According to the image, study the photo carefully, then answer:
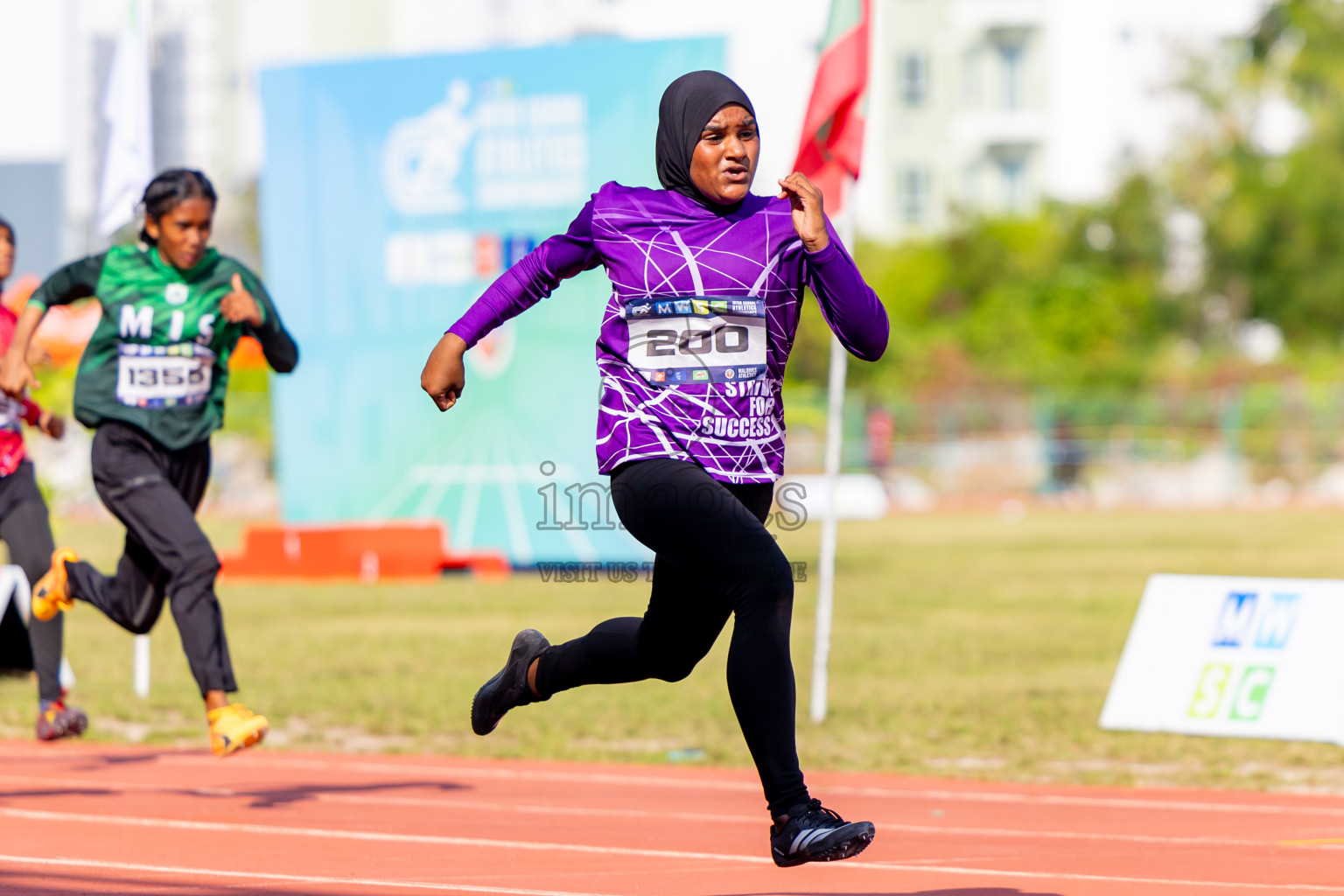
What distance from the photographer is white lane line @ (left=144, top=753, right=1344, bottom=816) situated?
297 inches

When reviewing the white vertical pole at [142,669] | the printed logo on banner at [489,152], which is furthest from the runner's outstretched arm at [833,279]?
the printed logo on banner at [489,152]

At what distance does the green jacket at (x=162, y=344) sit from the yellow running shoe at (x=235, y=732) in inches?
48.8

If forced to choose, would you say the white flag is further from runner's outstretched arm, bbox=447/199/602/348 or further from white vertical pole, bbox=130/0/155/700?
runner's outstretched arm, bbox=447/199/602/348

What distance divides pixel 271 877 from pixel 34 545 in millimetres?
3679

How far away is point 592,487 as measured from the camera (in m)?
19.1

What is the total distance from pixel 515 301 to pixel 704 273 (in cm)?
56

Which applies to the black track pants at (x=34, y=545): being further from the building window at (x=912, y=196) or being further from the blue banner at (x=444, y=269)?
the building window at (x=912, y=196)

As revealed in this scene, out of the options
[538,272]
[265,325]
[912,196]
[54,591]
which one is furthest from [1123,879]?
[912,196]

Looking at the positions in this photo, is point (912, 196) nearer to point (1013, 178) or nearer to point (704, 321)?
point (1013, 178)

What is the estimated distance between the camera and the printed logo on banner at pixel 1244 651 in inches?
370

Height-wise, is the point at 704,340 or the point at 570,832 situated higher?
the point at 704,340

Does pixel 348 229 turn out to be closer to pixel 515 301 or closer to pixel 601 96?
pixel 601 96

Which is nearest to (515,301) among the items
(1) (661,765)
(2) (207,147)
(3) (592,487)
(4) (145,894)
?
(4) (145,894)

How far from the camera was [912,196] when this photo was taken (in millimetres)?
64625
